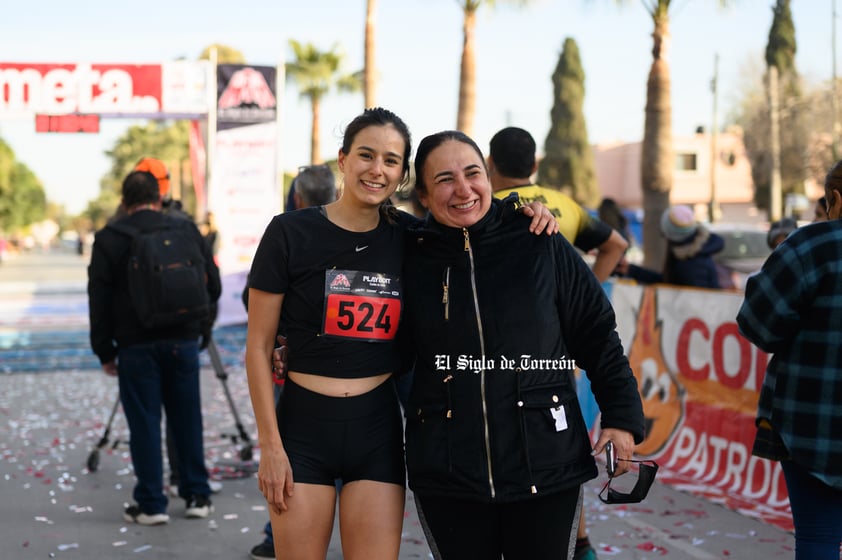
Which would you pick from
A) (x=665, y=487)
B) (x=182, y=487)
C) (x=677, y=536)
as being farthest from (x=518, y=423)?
(x=665, y=487)

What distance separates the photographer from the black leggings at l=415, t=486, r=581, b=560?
306cm

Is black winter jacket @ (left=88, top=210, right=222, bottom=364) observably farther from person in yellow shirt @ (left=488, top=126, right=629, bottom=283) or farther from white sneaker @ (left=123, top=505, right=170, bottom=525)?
person in yellow shirt @ (left=488, top=126, right=629, bottom=283)

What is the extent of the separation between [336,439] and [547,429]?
63 cm

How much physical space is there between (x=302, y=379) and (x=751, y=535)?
3632 mm

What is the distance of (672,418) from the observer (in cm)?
773

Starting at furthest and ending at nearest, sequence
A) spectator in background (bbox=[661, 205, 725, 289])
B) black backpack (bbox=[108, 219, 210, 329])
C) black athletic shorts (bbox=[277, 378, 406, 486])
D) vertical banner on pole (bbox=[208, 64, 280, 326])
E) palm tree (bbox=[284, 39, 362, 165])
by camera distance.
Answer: palm tree (bbox=[284, 39, 362, 165])
vertical banner on pole (bbox=[208, 64, 280, 326])
spectator in background (bbox=[661, 205, 725, 289])
black backpack (bbox=[108, 219, 210, 329])
black athletic shorts (bbox=[277, 378, 406, 486])

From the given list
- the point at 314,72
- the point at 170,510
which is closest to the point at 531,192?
the point at 170,510

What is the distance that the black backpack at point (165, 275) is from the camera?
5.86 meters

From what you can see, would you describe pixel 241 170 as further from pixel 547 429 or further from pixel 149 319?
pixel 547 429

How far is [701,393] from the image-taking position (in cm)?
739

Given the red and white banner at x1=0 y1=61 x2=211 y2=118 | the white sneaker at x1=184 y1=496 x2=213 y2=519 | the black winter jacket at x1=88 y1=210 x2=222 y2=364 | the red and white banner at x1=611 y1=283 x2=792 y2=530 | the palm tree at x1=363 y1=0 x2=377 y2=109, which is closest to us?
the black winter jacket at x1=88 y1=210 x2=222 y2=364

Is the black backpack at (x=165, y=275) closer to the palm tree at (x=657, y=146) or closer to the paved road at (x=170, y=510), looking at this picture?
the paved road at (x=170, y=510)

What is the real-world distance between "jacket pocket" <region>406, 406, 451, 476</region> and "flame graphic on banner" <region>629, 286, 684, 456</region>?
4867 mm

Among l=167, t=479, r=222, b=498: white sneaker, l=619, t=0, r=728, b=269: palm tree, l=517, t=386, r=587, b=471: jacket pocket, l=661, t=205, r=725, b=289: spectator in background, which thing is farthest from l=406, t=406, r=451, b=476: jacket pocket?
l=619, t=0, r=728, b=269: palm tree
